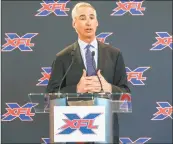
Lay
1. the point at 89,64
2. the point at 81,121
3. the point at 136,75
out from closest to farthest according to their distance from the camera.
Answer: the point at 81,121 → the point at 89,64 → the point at 136,75

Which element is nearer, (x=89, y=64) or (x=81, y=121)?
(x=81, y=121)

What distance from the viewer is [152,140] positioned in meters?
3.97

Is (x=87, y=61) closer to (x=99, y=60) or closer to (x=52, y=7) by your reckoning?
(x=99, y=60)

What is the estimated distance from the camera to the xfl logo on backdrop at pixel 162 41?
13.1ft

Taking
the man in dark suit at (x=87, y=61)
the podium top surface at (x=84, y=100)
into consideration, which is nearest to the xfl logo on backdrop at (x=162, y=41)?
the man in dark suit at (x=87, y=61)

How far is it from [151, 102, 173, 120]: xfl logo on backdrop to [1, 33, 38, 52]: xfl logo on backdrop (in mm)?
1576

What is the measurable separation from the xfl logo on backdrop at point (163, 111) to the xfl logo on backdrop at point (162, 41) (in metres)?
0.62

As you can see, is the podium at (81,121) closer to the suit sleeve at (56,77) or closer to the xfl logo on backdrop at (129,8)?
the suit sleeve at (56,77)

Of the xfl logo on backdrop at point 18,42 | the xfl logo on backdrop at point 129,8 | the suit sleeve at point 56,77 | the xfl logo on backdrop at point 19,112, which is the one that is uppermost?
the xfl logo on backdrop at point 129,8

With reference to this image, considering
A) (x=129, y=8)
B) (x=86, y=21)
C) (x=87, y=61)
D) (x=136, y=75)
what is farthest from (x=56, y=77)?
(x=129, y=8)

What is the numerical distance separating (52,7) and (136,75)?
3.96ft

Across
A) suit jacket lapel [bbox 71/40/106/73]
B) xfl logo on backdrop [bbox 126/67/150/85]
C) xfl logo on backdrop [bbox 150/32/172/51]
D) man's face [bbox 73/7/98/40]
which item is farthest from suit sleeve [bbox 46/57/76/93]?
xfl logo on backdrop [bbox 150/32/172/51]

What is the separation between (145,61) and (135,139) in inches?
34.4

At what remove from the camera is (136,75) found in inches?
156
